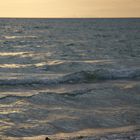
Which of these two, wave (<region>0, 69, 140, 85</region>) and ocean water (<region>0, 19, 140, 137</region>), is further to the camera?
wave (<region>0, 69, 140, 85</region>)

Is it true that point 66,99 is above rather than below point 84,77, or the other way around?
below

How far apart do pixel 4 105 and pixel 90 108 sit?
2.53 meters

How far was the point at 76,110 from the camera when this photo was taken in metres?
11.7

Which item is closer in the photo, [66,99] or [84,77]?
[66,99]

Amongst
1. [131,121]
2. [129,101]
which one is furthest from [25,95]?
[131,121]

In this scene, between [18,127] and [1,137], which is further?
[18,127]

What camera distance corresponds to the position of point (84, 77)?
57.4ft

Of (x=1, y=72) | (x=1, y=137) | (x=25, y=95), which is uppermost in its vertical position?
(x=1, y=72)

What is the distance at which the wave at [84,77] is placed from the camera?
53.1ft

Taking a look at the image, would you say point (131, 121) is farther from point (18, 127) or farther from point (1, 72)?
point (1, 72)

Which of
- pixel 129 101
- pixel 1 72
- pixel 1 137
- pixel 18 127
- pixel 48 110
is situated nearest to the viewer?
pixel 1 137

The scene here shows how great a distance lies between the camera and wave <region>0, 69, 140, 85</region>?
637 inches

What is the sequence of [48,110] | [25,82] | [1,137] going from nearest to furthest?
1. [1,137]
2. [48,110]
3. [25,82]

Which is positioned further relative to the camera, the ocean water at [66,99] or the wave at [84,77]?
the wave at [84,77]
